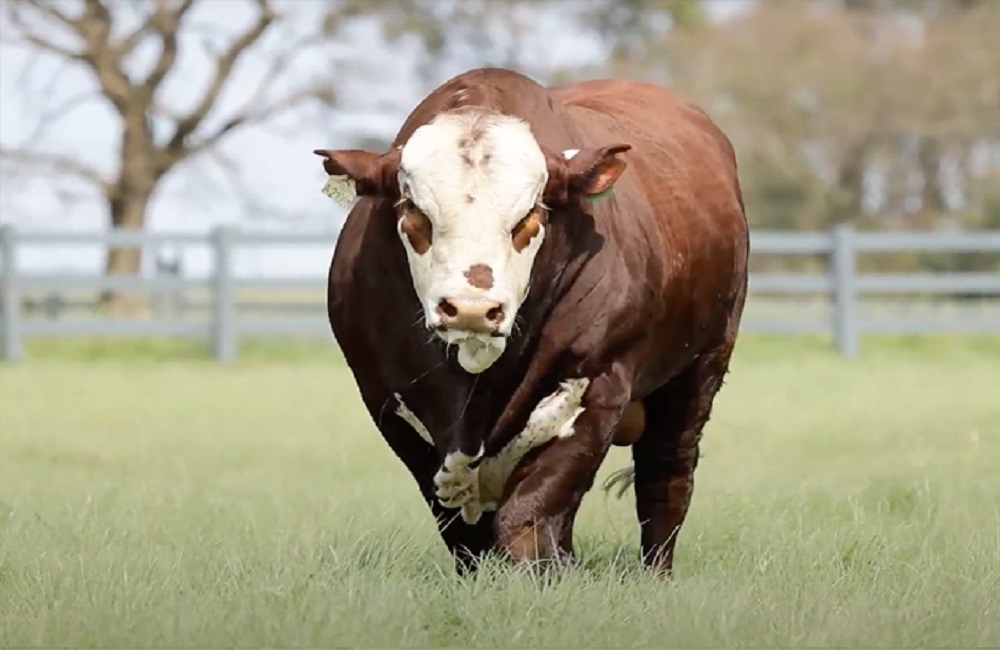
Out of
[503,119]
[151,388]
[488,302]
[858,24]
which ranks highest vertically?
[858,24]

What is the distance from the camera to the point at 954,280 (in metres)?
20.2

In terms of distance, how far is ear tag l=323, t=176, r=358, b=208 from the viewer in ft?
17.0

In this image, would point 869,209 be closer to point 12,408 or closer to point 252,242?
point 252,242

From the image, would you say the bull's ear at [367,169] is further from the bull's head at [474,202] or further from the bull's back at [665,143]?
the bull's back at [665,143]

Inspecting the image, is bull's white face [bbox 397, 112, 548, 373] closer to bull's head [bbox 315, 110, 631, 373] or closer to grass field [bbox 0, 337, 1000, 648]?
bull's head [bbox 315, 110, 631, 373]

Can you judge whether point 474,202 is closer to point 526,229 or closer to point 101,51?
point 526,229

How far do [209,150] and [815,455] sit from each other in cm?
1704

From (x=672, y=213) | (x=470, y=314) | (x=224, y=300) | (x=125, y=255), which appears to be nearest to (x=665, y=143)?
(x=672, y=213)

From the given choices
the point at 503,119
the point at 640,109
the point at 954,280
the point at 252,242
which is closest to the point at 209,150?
the point at 252,242

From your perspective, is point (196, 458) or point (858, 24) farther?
point (858, 24)

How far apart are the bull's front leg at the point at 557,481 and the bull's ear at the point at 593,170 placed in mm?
537

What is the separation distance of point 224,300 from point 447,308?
1554cm

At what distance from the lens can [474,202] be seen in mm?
4637

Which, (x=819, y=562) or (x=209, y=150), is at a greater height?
(x=209, y=150)
